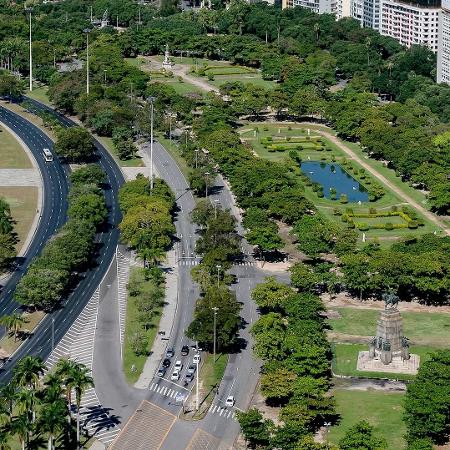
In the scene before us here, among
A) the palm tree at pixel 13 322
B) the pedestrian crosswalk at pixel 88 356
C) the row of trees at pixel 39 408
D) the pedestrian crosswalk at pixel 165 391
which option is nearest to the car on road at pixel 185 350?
the pedestrian crosswalk at pixel 165 391

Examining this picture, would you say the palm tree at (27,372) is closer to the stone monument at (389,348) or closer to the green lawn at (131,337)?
the green lawn at (131,337)

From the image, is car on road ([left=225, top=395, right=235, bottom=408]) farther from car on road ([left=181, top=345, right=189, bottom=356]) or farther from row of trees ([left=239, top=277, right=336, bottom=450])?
car on road ([left=181, top=345, right=189, bottom=356])

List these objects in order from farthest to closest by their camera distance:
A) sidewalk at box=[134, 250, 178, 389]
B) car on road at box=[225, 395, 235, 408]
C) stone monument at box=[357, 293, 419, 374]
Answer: stone monument at box=[357, 293, 419, 374], sidewalk at box=[134, 250, 178, 389], car on road at box=[225, 395, 235, 408]

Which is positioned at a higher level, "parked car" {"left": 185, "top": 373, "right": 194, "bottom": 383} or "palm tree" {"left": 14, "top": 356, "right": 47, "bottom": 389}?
"parked car" {"left": 185, "top": 373, "right": 194, "bottom": 383}

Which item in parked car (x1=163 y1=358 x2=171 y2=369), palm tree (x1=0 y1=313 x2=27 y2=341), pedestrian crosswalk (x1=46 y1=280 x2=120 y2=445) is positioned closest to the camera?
pedestrian crosswalk (x1=46 y1=280 x2=120 y2=445)

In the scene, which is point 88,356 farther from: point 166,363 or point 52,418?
point 52,418

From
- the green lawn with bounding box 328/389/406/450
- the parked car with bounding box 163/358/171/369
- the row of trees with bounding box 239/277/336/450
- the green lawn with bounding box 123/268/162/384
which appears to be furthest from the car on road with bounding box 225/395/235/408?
the green lawn with bounding box 123/268/162/384

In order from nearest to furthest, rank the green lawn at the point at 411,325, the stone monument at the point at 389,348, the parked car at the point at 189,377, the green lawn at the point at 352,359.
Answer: the parked car at the point at 189,377
the green lawn at the point at 352,359
the stone monument at the point at 389,348
the green lawn at the point at 411,325
